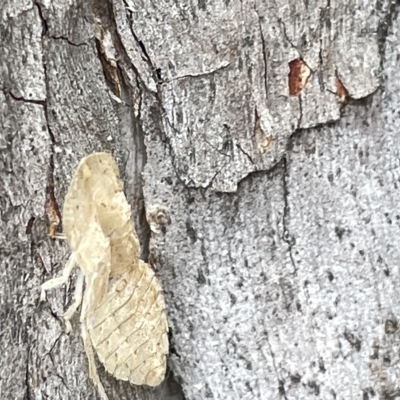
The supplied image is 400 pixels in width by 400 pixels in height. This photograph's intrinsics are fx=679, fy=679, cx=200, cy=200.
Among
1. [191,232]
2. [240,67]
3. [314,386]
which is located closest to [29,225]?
[191,232]

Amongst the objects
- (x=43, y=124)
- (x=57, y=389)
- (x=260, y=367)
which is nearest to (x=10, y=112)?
(x=43, y=124)

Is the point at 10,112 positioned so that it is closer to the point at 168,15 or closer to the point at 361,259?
the point at 168,15

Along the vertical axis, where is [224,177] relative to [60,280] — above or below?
above

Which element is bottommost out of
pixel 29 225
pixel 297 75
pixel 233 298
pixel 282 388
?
pixel 282 388

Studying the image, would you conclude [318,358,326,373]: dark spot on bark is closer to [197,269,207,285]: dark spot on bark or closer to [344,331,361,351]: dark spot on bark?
[344,331,361,351]: dark spot on bark

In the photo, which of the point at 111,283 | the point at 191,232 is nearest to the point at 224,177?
the point at 191,232

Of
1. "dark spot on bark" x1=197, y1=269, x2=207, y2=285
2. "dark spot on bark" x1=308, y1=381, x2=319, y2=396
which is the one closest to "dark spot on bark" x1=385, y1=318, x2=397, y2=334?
"dark spot on bark" x1=308, y1=381, x2=319, y2=396

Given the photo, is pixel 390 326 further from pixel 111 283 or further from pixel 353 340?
pixel 111 283
